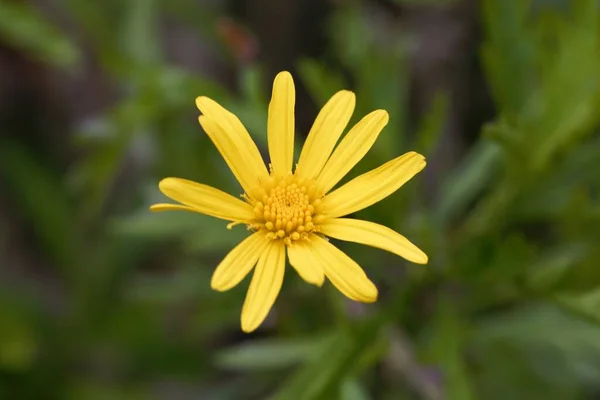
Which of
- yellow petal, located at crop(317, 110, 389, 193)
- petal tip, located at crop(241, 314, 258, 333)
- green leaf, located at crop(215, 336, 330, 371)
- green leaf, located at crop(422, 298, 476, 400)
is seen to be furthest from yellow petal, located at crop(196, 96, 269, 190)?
green leaf, located at crop(215, 336, 330, 371)

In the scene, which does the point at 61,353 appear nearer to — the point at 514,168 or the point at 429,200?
the point at 429,200

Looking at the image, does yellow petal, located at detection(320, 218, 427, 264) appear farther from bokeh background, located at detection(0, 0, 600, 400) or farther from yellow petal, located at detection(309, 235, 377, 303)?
bokeh background, located at detection(0, 0, 600, 400)

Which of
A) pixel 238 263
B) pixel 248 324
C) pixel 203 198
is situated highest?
pixel 203 198

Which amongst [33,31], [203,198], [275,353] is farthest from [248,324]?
[33,31]

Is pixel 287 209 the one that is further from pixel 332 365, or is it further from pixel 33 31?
pixel 33 31

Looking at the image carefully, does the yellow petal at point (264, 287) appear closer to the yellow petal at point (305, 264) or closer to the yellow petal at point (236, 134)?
the yellow petal at point (305, 264)
